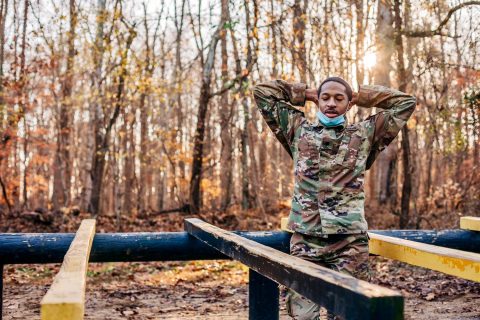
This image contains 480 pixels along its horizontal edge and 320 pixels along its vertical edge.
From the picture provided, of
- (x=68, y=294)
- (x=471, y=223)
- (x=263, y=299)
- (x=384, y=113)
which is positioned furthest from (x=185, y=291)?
(x=68, y=294)

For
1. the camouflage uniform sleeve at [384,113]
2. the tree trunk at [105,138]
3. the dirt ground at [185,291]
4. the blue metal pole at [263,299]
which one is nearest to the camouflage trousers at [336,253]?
the camouflage uniform sleeve at [384,113]

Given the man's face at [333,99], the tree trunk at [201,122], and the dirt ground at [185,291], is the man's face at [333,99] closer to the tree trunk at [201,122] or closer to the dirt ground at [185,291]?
the dirt ground at [185,291]

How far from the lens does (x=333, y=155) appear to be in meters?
3.64

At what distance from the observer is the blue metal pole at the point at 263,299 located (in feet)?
14.9

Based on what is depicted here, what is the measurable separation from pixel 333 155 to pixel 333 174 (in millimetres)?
129

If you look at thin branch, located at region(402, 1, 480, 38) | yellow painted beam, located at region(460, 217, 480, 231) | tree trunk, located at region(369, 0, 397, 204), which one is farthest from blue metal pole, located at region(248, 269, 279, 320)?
tree trunk, located at region(369, 0, 397, 204)

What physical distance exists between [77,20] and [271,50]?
434 centimetres

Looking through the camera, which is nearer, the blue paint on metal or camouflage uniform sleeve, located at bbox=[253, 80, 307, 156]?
camouflage uniform sleeve, located at bbox=[253, 80, 307, 156]

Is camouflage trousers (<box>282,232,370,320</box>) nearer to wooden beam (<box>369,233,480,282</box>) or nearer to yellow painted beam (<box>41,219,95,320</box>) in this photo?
wooden beam (<box>369,233,480,282</box>)

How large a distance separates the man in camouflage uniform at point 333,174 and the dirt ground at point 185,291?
267 centimetres

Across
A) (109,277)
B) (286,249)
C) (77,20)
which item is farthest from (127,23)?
(286,249)

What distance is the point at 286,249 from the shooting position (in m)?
5.03

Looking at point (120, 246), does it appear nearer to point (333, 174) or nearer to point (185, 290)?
point (333, 174)

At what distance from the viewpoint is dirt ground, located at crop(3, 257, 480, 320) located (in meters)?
6.19
